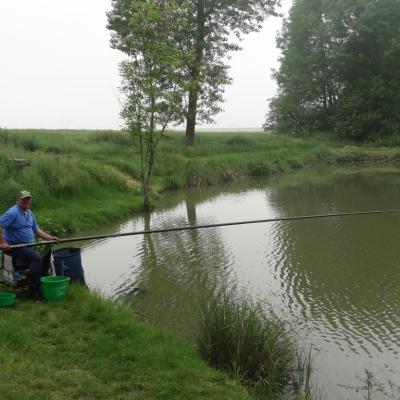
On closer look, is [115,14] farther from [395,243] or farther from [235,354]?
[235,354]

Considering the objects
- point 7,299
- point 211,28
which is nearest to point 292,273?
point 7,299

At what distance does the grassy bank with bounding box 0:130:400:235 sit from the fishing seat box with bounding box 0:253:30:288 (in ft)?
19.1

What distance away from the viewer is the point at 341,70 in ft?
157

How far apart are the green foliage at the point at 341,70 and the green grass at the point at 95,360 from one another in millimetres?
42097

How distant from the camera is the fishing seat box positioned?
25.2 ft

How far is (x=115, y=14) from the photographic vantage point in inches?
1216

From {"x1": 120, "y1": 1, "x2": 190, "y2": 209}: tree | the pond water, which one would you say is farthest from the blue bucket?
{"x1": 120, "y1": 1, "x2": 190, "y2": 209}: tree

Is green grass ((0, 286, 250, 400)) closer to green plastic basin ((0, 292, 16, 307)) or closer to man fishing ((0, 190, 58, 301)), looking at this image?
green plastic basin ((0, 292, 16, 307))

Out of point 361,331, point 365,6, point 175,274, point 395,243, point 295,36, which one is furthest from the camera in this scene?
point 295,36

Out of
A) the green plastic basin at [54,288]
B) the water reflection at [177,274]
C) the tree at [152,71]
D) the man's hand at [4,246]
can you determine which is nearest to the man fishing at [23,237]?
the man's hand at [4,246]

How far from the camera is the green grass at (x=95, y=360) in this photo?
484 centimetres

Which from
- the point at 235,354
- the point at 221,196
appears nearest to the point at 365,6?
the point at 221,196

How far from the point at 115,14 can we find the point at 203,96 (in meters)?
7.31

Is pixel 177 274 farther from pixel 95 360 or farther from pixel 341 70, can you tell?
pixel 341 70
